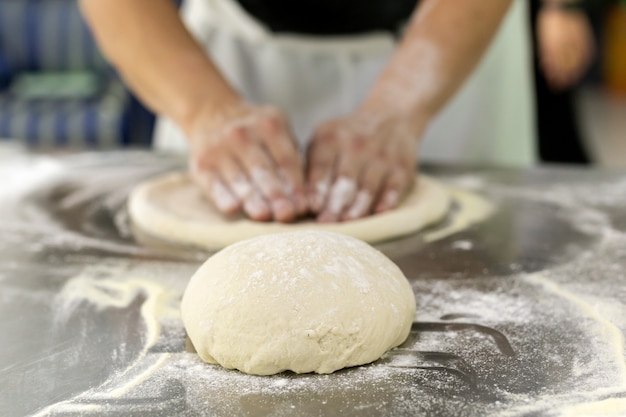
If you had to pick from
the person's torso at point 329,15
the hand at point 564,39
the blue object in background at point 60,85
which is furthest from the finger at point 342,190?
the blue object in background at point 60,85

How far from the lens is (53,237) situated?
1.43m

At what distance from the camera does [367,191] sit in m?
1.46

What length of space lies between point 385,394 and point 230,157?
78 cm

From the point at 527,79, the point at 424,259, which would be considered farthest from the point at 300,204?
the point at 527,79

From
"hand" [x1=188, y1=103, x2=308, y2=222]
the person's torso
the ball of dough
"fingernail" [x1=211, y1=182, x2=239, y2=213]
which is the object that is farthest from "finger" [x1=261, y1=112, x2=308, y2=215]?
the person's torso

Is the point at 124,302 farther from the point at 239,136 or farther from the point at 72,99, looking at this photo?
the point at 72,99

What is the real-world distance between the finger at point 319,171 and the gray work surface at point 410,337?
0.58 feet

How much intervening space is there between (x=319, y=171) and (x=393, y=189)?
0.15 metres

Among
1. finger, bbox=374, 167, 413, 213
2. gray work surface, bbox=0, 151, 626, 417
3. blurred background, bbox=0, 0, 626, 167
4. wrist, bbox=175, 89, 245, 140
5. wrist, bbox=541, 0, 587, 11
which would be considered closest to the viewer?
gray work surface, bbox=0, 151, 626, 417

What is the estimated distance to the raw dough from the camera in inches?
53.3

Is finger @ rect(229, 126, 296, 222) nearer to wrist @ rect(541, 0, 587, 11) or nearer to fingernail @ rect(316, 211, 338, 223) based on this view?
fingernail @ rect(316, 211, 338, 223)

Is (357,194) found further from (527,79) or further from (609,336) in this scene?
(527,79)

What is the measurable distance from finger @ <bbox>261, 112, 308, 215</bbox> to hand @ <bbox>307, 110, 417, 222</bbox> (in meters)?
0.03

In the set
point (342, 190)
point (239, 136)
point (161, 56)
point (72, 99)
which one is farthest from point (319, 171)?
point (72, 99)
